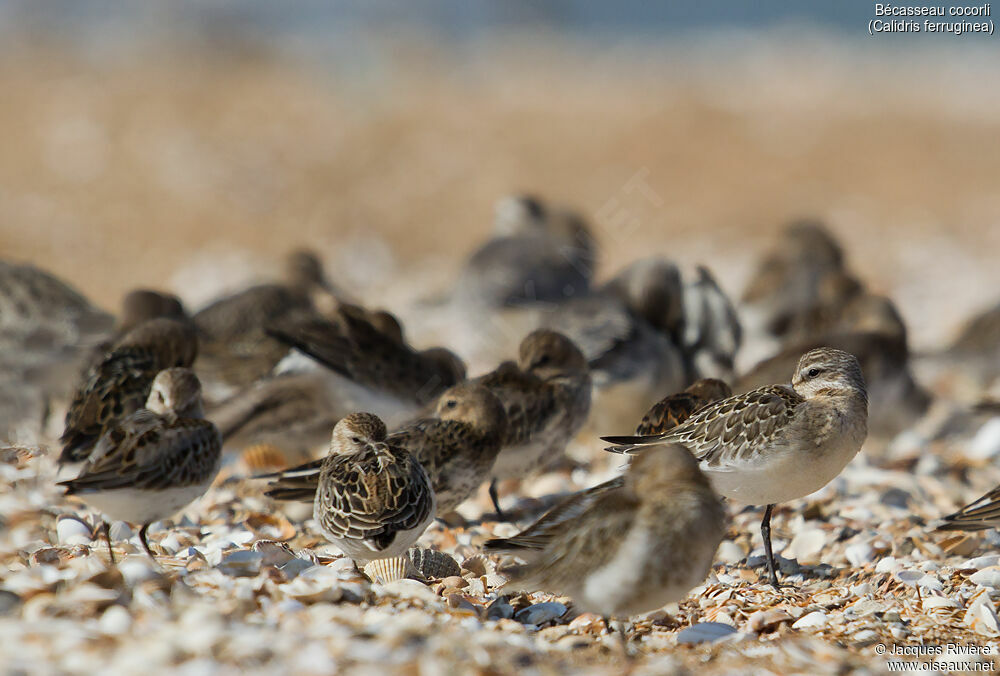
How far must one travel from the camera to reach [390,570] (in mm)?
5199

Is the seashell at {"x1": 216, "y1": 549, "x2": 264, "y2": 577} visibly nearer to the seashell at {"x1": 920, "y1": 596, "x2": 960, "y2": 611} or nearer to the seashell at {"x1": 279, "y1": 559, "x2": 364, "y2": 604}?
the seashell at {"x1": 279, "y1": 559, "x2": 364, "y2": 604}

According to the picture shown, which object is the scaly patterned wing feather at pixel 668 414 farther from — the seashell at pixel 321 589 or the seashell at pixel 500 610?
the seashell at pixel 321 589

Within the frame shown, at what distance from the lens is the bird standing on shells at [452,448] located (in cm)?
580

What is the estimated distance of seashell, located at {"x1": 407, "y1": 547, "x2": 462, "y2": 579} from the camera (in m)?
5.33

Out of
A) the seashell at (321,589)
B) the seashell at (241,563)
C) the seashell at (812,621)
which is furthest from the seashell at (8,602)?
the seashell at (812,621)

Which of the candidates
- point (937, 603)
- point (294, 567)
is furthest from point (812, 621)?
point (294, 567)

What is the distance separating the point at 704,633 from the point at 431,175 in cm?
1867

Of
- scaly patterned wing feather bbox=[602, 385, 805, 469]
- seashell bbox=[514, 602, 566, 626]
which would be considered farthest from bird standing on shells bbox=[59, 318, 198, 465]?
scaly patterned wing feather bbox=[602, 385, 805, 469]

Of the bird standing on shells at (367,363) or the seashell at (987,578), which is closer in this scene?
the seashell at (987,578)

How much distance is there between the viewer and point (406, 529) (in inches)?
189

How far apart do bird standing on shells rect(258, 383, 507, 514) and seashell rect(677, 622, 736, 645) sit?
163 centimetres

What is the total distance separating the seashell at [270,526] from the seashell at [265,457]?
1.31m

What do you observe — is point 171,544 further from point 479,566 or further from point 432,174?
point 432,174

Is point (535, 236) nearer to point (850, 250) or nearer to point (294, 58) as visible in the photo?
point (850, 250)
